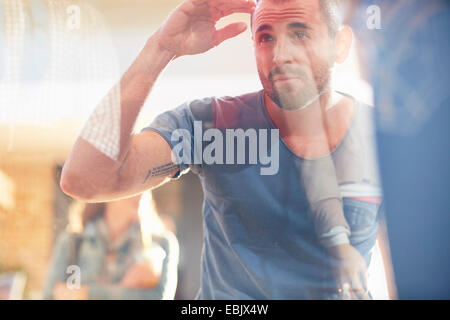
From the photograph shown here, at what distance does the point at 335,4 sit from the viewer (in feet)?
4.58

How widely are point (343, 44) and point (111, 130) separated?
741mm

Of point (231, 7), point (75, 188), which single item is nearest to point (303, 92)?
point (231, 7)

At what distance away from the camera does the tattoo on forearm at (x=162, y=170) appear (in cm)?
131

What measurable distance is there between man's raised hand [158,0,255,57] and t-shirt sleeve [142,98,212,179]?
0.17 m

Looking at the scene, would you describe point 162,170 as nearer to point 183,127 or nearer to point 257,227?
point 183,127

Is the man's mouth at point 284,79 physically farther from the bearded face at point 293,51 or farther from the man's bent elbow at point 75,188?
the man's bent elbow at point 75,188

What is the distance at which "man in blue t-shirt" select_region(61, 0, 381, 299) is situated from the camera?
1.30 m

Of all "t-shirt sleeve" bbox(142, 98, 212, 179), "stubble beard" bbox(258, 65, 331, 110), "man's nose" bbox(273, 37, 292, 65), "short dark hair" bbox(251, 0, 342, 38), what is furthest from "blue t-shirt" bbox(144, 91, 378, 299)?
"short dark hair" bbox(251, 0, 342, 38)

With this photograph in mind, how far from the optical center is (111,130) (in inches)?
50.9

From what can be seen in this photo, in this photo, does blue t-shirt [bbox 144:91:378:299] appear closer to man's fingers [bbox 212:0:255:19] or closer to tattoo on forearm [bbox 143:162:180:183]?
tattoo on forearm [bbox 143:162:180:183]

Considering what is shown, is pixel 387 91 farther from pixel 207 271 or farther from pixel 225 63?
pixel 207 271

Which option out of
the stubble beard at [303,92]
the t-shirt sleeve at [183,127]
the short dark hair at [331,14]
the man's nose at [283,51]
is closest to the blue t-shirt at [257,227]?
the t-shirt sleeve at [183,127]

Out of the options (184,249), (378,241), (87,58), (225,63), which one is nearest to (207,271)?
(184,249)
